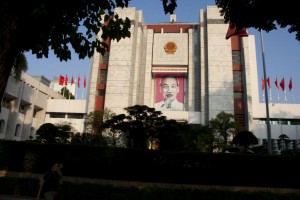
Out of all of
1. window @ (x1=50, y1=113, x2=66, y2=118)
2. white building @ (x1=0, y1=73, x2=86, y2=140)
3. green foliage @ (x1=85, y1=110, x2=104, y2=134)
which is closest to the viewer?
green foliage @ (x1=85, y1=110, x2=104, y2=134)

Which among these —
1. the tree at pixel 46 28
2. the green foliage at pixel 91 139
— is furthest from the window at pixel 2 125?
the tree at pixel 46 28

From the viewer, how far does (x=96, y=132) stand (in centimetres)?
4169

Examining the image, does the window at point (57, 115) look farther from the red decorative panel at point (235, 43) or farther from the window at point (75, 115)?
the red decorative panel at point (235, 43)

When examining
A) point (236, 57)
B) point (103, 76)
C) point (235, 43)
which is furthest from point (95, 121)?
point (235, 43)

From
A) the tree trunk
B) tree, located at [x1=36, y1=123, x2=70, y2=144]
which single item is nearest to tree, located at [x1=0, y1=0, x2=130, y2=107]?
the tree trunk

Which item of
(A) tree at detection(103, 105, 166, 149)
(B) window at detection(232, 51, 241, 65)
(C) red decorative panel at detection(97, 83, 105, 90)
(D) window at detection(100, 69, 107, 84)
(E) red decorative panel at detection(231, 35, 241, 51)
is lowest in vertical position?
(A) tree at detection(103, 105, 166, 149)

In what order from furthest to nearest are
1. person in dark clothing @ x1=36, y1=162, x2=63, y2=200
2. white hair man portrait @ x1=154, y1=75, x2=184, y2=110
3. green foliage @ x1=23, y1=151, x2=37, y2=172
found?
white hair man portrait @ x1=154, y1=75, x2=184, y2=110, green foliage @ x1=23, y1=151, x2=37, y2=172, person in dark clothing @ x1=36, y1=162, x2=63, y2=200

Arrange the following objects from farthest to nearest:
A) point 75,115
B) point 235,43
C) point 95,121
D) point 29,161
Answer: point 75,115 < point 235,43 < point 95,121 < point 29,161

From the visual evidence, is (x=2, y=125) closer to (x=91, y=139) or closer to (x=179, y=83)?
(x=91, y=139)

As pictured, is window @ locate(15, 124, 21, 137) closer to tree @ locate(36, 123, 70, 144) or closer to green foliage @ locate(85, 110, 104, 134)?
green foliage @ locate(85, 110, 104, 134)

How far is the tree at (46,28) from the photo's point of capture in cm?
382

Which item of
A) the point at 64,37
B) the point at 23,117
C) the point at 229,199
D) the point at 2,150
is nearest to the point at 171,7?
the point at 64,37

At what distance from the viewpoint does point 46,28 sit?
464 centimetres

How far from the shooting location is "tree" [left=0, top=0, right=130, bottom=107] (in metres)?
3.82
